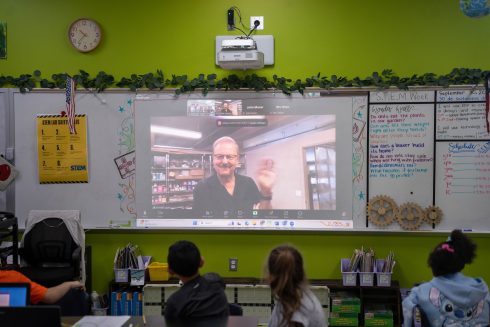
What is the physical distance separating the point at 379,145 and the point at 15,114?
3381mm

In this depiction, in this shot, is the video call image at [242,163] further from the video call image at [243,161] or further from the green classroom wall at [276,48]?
the green classroom wall at [276,48]

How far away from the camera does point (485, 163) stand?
430cm

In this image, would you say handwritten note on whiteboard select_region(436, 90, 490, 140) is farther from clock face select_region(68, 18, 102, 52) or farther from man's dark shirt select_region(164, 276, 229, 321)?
clock face select_region(68, 18, 102, 52)

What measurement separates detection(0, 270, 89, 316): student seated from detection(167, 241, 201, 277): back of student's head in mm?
696

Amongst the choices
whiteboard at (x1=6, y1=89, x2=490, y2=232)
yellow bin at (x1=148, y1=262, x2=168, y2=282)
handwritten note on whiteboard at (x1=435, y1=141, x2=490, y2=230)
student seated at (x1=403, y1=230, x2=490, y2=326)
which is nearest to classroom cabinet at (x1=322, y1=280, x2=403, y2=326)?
whiteboard at (x1=6, y1=89, x2=490, y2=232)

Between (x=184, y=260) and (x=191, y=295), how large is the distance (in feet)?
0.56

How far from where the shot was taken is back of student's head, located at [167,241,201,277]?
2.40 m

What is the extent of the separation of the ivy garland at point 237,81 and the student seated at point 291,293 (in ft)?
8.07

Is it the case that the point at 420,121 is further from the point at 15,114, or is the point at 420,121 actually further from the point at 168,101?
the point at 15,114

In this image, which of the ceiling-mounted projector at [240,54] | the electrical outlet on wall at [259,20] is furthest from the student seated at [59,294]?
the electrical outlet on wall at [259,20]

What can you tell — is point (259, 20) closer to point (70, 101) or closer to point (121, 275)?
point (70, 101)

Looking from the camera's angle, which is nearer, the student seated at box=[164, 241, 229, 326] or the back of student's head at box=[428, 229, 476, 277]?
the student seated at box=[164, 241, 229, 326]

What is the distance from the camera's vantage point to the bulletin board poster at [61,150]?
456 cm

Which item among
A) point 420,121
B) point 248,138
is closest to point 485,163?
point 420,121
